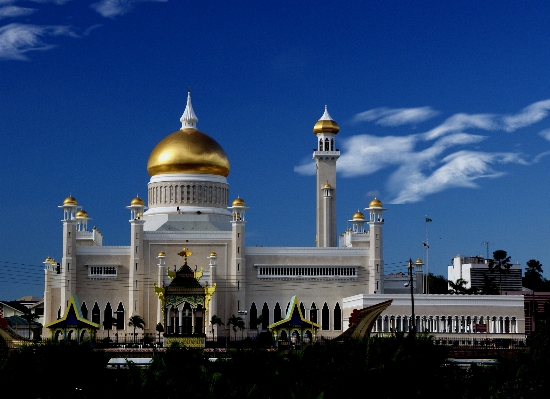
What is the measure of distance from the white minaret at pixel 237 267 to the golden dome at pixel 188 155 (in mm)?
5164

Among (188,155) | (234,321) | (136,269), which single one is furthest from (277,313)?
(188,155)

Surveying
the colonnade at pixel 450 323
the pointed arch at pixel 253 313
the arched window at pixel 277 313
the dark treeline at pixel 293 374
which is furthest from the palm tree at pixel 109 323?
the dark treeline at pixel 293 374

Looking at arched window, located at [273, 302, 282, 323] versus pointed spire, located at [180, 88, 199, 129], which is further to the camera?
pointed spire, located at [180, 88, 199, 129]

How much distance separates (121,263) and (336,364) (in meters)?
42.9

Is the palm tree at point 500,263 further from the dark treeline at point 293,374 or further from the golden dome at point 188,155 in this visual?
the dark treeline at point 293,374

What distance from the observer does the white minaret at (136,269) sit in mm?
72562

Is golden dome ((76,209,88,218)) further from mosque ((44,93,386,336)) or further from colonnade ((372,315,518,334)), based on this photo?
colonnade ((372,315,518,334))

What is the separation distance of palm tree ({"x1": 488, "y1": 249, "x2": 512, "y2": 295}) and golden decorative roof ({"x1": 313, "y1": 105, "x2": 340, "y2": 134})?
67.6 feet

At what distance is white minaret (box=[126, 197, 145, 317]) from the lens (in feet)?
238

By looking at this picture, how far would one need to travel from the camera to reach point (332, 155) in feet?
265

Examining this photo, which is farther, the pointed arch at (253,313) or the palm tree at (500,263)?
the palm tree at (500,263)

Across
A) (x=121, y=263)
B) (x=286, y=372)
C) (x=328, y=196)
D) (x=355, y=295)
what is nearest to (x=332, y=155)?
(x=328, y=196)

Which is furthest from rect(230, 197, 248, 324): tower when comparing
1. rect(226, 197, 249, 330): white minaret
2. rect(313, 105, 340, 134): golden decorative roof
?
rect(313, 105, 340, 134): golden decorative roof

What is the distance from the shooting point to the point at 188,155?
258 feet
